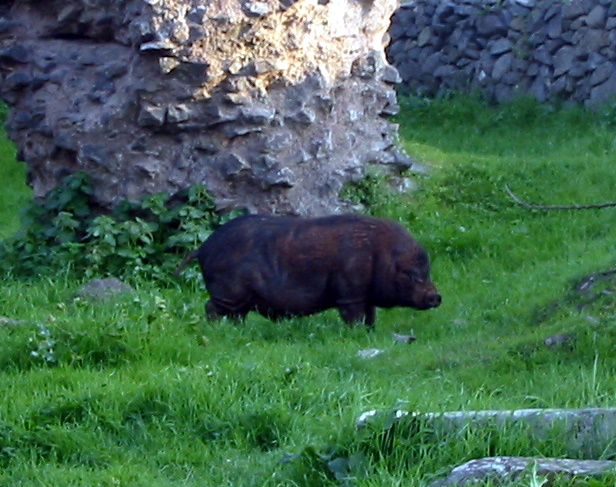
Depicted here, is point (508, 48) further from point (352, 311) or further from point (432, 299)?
point (352, 311)

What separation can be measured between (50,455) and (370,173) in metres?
6.97

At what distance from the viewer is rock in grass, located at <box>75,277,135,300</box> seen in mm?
9992

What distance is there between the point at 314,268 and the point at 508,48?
392 inches

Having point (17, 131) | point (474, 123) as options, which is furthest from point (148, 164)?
point (474, 123)

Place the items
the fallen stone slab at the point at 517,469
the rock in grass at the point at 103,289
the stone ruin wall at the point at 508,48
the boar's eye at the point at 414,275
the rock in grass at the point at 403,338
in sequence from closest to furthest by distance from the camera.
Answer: the fallen stone slab at the point at 517,469
the rock in grass at the point at 403,338
the boar's eye at the point at 414,275
the rock in grass at the point at 103,289
the stone ruin wall at the point at 508,48

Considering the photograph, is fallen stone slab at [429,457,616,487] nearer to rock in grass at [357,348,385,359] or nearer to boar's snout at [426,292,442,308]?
rock in grass at [357,348,385,359]

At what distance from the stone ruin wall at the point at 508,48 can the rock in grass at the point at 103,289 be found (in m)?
8.70

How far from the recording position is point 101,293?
10062 millimetres

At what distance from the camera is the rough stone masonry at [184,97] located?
1162 centimetres

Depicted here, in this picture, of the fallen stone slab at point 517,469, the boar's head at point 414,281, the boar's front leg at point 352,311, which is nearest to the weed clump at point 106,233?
the boar's front leg at point 352,311

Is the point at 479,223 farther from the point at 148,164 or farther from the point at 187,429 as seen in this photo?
the point at 187,429

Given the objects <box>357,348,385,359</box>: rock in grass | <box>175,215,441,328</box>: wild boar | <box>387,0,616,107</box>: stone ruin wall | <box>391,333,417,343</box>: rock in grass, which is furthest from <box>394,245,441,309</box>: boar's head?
<box>387,0,616,107</box>: stone ruin wall

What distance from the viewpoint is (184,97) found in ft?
38.3

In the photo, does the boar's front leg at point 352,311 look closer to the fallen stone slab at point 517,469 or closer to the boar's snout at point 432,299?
the boar's snout at point 432,299
